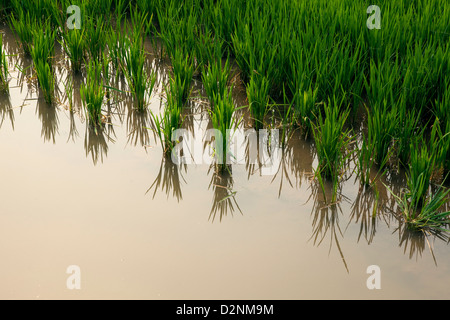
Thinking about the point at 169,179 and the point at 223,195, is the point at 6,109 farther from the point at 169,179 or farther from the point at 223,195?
the point at 223,195

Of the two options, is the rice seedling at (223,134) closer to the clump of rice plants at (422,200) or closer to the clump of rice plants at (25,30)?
the clump of rice plants at (422,200)

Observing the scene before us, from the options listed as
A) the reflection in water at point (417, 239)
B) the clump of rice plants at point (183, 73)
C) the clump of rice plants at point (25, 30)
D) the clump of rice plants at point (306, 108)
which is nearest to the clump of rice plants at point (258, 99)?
the clump of rice plants at point (306, 108)

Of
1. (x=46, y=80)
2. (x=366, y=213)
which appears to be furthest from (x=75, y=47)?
(x=366, y=213)

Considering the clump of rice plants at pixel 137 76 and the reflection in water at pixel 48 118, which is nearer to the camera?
the reflection in water at pixel 48 118

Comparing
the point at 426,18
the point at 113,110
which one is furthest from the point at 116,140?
the point at 426,18

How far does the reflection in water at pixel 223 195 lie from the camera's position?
7.41 ft

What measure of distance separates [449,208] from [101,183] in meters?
1.38

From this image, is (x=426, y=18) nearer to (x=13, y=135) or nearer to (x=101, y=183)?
(x=101, y=183)

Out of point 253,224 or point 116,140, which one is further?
point 116,140

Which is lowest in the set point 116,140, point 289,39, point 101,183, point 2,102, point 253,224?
point 253,224

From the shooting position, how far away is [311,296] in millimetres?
1875

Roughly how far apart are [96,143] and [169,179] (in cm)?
46

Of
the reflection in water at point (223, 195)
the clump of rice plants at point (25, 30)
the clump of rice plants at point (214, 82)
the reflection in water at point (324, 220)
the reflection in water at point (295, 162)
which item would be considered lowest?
the reflection in water at point (324, 220)

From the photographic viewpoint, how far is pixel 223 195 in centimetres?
235
